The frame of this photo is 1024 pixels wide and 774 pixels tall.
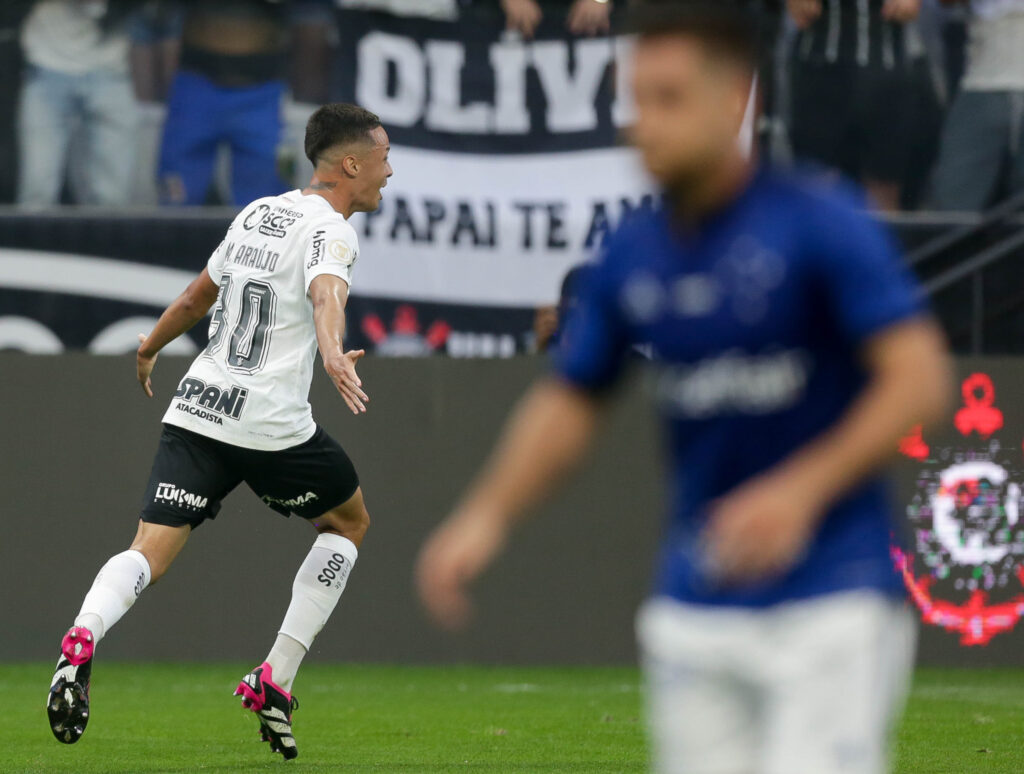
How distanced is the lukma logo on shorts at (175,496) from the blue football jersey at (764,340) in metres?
3.37

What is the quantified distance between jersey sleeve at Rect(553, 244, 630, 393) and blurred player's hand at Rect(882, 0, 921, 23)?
893cm

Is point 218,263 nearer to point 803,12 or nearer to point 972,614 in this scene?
point 972,614

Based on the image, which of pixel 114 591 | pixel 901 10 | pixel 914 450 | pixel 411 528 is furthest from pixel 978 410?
pixel 114 591

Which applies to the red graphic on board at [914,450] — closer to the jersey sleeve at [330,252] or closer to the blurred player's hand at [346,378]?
the jersey sleeve at [330,252]

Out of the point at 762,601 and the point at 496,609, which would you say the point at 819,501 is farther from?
the point at 496,609

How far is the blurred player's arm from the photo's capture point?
18.0 feet

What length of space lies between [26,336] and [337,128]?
16.8ft

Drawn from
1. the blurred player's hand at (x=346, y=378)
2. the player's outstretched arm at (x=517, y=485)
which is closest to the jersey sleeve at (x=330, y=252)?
the blurred player's hand at (x=346, y=378)

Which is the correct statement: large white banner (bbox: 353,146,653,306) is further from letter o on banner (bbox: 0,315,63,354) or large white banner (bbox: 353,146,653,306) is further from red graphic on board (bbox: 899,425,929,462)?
red graphic on board (bbox: 899,425,929,462)

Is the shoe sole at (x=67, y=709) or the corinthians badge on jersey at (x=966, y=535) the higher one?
the shoe sole at (x=67, y=709)

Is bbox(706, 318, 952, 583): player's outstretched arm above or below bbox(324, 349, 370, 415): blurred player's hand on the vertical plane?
above

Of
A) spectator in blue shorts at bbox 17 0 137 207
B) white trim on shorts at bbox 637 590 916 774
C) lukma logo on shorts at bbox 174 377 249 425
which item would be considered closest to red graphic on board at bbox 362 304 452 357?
spectator in blue shorts at bbox 17 0 137 207

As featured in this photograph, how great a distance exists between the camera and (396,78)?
11375mm

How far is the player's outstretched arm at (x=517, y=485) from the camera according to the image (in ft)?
9.36
